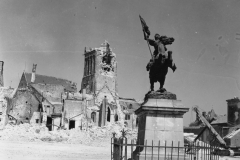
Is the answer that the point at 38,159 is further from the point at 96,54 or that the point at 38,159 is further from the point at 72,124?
the point at 96,54

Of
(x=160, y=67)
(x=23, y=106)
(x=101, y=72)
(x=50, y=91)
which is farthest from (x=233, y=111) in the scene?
(x=101, y=72)

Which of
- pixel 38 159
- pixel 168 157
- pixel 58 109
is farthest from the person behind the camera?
pixel 58 109

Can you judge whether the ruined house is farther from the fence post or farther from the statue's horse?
the fence post

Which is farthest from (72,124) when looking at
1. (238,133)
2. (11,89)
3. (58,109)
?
(238,133)

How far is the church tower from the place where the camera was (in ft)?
251

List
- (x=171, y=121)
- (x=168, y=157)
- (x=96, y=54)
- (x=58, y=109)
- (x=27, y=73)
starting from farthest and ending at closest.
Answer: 1. (x=96, y=54)
2. (x=27, y=73)
3. (x=58, y=109)
4. (x=171, y=121)
5. (x=168, y=157)

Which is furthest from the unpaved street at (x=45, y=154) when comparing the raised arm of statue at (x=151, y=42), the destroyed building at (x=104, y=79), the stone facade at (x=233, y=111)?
the destroyed building at (x=104, y=79)

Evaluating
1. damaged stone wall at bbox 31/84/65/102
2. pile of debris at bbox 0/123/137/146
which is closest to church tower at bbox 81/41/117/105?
damaged stone wall at bbox 31/84/65/102

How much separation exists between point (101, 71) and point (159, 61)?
69796 mm

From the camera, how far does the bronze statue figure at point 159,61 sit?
29.6ft

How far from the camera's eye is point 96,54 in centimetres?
7838

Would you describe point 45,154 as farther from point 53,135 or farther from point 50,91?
point 50,91

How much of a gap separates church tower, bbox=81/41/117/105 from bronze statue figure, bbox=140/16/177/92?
218 ft

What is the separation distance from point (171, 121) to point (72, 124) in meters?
47.4
